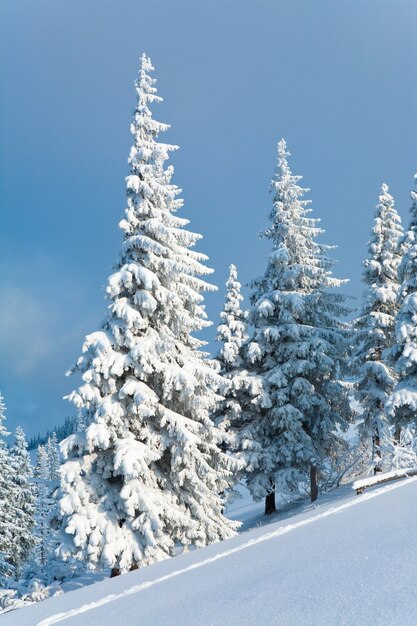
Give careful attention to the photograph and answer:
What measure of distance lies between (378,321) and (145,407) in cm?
1325

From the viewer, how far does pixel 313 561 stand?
497 cm

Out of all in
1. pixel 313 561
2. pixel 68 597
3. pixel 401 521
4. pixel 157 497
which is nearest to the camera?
pixel 313 561

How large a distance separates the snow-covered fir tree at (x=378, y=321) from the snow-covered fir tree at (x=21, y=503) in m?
24.5

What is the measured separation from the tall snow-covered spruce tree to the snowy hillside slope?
543 centimetres

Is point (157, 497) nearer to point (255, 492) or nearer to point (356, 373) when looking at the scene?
point (255, 492)

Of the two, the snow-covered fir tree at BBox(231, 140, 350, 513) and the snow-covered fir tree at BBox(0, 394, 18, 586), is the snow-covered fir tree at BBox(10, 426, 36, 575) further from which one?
the snow-covered fir tree at BBox(231, 140, 350, 513)

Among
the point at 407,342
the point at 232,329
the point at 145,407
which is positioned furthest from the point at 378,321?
the point at 145,407

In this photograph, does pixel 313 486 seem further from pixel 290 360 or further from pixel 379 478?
pixel 379 478

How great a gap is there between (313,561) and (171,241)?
1264 centimetres

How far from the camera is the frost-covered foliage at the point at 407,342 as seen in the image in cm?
1916

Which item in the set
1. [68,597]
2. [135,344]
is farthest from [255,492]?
Result: [68,597]

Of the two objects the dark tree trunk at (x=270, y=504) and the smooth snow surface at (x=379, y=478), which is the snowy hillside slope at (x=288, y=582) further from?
the dark tree trunk at (x=270, y=504)

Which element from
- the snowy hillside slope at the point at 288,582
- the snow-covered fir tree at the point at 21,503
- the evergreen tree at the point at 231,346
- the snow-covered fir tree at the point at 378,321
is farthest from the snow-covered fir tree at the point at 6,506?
the snowy hillside slope at the point at 288,582

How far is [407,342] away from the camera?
64.5ft
